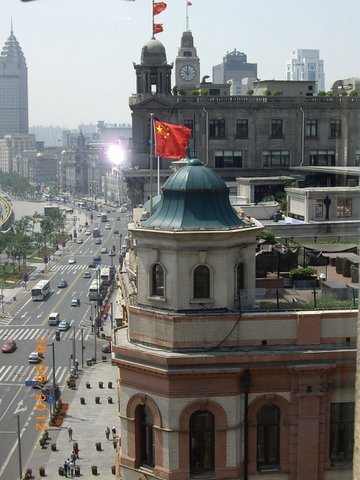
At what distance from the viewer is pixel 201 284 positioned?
20250 millimetres

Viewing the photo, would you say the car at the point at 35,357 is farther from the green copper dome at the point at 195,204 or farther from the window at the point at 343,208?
the green copper dome at the point at 195,204

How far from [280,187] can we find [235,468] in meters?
30.8

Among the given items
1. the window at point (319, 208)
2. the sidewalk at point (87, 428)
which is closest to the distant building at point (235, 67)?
the sidewalk at point (87, 428)

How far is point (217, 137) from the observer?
190 feet

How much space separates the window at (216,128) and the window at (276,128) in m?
3.47

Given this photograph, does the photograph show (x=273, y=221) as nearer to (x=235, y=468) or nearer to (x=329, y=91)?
(x=235, y=468)

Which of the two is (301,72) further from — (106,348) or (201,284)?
(201,284)

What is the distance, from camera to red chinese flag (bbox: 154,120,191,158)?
28.0m

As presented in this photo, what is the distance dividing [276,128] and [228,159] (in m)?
3.96

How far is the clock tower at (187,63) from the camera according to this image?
8744cm

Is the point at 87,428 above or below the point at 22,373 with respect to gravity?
below

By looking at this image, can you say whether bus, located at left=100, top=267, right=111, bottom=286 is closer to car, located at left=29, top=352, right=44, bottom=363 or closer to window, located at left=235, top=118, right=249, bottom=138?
car, located at left=29, top=352, right=44, bottom=363

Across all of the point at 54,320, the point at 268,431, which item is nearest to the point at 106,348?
the point at 54,320

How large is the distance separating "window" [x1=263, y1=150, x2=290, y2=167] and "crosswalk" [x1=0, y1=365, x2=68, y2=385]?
21.8 meters
